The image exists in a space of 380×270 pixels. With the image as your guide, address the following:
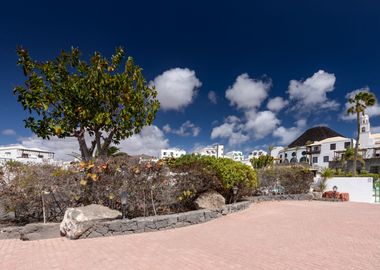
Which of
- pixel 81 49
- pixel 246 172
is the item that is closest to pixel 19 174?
pixel 81 49

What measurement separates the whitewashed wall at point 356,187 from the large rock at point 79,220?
17637 millimetres

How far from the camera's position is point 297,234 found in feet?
23.6

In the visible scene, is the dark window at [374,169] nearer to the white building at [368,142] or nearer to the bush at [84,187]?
the white building at [368,142]

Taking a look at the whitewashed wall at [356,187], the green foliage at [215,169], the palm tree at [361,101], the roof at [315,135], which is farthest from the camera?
the roof at [315,135]

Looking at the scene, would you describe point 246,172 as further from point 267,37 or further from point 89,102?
point 267,37

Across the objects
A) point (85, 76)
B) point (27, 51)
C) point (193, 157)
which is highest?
point (27, 51)

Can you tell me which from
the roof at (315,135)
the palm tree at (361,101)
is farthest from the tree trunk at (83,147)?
the roof at (315,135)

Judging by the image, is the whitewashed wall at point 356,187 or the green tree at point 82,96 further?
the whitewashed wall at point 356,187

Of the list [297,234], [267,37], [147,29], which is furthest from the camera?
[267,37]

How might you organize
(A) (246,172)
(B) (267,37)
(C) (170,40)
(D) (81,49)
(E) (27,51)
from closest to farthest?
(E) (27,51), (D) (81,49), (A) (246,172), (C) (170,40), (B) (267,37)

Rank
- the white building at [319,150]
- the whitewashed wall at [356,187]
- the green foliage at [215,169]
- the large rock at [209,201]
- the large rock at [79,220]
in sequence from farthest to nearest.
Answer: the white building at [319,150] < the whitewashed wall at [356,187] < the large rock at [209,201] < the green foliage at [215,169] < the large rock at [79,220]

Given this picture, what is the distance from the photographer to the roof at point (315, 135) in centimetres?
6762

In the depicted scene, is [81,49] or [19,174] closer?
[19,174]

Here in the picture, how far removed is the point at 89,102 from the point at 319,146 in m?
54.7
